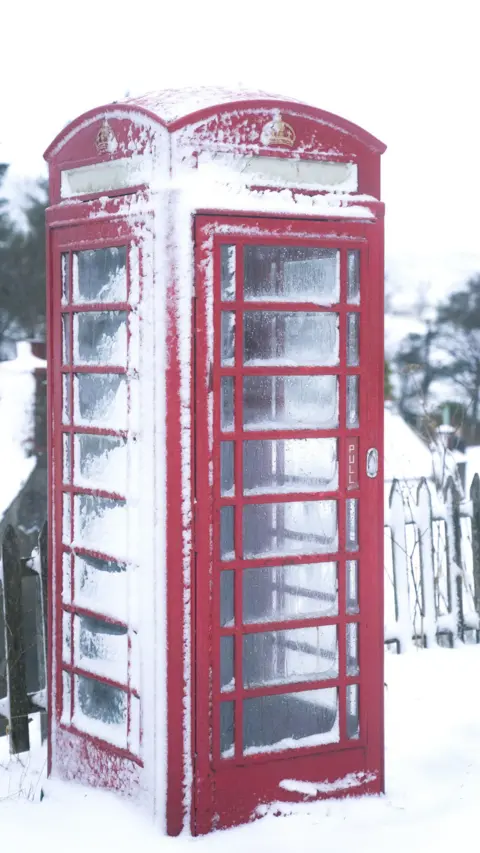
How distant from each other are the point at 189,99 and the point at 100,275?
2.35 ft

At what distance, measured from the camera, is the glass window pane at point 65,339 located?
4.26m

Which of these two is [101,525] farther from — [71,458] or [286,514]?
[286,514]

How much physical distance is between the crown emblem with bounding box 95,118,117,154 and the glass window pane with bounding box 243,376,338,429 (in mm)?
992

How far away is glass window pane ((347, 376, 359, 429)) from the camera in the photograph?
13.4 feet

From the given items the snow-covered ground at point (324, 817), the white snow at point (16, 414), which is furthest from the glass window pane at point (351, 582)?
the white snow at point (16, 414)

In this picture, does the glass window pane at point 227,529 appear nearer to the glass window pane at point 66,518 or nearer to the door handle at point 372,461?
the door handle at point 372,461

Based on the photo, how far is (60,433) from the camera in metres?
4.29

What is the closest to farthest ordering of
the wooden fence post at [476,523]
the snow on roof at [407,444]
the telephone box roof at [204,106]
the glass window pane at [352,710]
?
the telephone box roof at [204,106] → the glass window pane at [352,710] → the wooden fence post at [476,523] → the snow on roof at [407,444]

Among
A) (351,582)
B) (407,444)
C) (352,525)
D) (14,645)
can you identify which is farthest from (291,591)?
(407,444)

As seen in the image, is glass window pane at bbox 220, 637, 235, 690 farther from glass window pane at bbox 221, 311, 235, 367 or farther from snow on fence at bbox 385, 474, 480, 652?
snow on fence at bbox 385, 474, 480, 652

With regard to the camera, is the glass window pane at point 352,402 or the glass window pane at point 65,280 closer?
the glass window pane at point 352,402

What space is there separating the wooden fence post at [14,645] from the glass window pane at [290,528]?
1467mm

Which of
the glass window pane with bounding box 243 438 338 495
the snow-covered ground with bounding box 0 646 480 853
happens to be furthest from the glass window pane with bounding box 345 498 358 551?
the snow-covered ground with bounding box 0 646 480 853

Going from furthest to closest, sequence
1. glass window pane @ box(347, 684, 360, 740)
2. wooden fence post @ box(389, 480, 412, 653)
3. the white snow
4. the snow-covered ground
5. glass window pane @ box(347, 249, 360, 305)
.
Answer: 1. the white snow
2. wooden fence post @ box(389, 480, 412, 653)
3. glass window pane @ box(347, 684, 360, 740)
4. glass window pane @ box(347, 249, 360, 305)
5. the snow-covered ground
